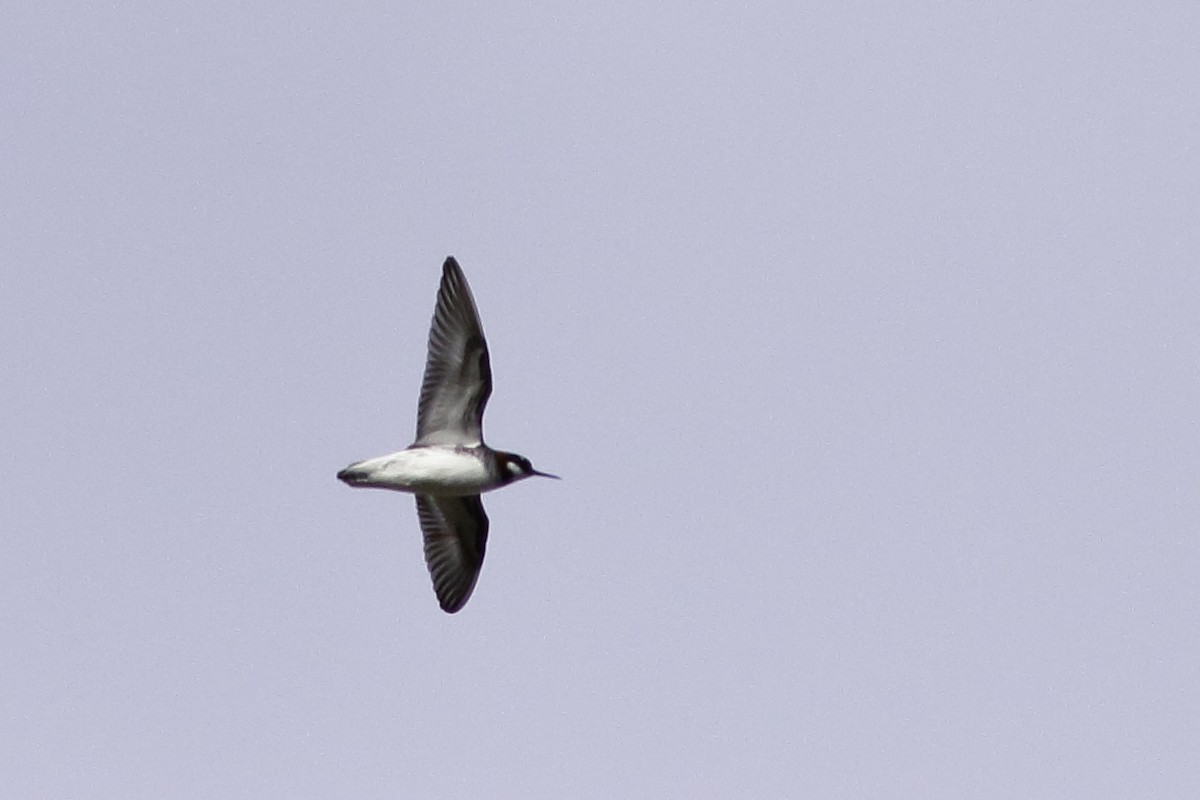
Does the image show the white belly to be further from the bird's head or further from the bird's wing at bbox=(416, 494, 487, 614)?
the bird's wing at bbox=(416, 494, 487, 614)

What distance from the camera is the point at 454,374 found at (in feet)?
92.2

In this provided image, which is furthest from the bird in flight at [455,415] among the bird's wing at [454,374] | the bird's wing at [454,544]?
the bird's wing at [454,544]

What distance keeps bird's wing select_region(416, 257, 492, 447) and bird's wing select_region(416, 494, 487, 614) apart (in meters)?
2.17

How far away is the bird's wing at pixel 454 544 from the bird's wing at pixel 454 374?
2172 millimetres

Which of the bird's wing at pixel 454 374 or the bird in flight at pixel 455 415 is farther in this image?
the bird's wing at pixel 454 374

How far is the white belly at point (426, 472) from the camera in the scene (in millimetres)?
26766

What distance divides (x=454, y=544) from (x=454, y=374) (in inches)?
134

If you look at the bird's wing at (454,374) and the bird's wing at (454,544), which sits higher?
the bird's wing at (454,374)

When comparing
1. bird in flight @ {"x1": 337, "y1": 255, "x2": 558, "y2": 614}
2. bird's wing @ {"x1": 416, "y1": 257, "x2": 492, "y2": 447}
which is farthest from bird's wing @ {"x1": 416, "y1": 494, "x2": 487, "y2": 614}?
bird's wing @ {"x1": 416, "y1": 257, "x2": 492, "y2": 447}

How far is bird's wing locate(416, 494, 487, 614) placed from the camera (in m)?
30.2

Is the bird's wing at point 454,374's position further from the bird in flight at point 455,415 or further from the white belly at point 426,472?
the white belly at point 426,472

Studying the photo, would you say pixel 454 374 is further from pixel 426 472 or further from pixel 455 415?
pixel 426 472

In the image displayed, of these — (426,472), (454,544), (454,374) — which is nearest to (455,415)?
(454,374)

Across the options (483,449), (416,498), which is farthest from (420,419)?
(416,498)
